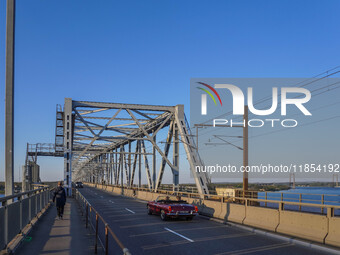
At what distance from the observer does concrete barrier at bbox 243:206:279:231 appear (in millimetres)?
14234

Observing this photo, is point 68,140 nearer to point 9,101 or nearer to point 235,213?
point 235,213

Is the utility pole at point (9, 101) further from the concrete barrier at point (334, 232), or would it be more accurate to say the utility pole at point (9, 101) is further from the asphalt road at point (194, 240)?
the concrete barrier at point (334, 232)

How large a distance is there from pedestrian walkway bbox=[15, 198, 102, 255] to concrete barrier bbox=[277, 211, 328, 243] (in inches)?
278

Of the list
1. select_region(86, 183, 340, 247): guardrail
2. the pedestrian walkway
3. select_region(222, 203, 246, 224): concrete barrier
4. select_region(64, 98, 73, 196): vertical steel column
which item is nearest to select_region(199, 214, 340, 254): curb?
select_region(86, 183, 340, 247): guardrail

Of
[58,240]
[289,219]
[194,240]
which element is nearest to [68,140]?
[58,240]

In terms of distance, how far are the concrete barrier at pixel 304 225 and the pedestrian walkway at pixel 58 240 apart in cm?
707

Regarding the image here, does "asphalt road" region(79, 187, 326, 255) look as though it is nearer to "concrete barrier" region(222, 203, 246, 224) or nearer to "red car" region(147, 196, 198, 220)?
"concrete barrier" region(222, 203, 246, 224)

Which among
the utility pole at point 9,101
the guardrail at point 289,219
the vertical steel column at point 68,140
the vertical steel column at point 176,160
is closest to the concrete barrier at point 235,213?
the guardrail at point 289,219

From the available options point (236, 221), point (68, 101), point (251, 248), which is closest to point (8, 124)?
point (251, 248)

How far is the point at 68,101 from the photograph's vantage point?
121 feet

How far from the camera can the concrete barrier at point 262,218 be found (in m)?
14.2

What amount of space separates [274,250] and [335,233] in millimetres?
2105

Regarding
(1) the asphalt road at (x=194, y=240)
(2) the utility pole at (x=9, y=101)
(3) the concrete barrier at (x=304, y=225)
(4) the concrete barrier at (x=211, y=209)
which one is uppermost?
(2) the utility pole at (x=9, y=101)

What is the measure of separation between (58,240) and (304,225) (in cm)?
833
